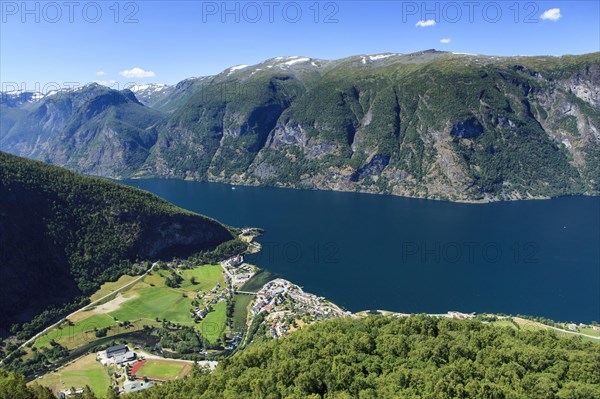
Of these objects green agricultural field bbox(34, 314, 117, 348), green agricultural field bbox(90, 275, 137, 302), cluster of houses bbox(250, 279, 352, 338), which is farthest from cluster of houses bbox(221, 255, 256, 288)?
green agricultural field bbox(34, 314, 117, 348)

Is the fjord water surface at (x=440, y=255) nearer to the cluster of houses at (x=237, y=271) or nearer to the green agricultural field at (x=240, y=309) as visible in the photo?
the cluster of houses at (x=237, y=271)

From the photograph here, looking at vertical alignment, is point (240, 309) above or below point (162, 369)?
above

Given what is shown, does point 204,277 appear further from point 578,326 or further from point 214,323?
point 578,326

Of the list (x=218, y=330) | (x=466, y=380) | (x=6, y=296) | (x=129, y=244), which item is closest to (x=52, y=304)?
(x=6, y=296)

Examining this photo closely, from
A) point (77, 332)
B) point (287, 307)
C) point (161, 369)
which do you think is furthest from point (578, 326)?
point (77, 332)

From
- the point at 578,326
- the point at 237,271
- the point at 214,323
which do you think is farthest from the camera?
the point at 237,271

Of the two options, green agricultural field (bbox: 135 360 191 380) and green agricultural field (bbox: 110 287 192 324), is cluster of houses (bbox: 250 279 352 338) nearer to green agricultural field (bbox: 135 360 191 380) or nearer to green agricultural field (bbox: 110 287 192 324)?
green agricultural field (bbox: 110 287 192 324)

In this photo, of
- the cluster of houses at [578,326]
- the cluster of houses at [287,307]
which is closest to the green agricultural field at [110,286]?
the cluster of houses at [287,307]
